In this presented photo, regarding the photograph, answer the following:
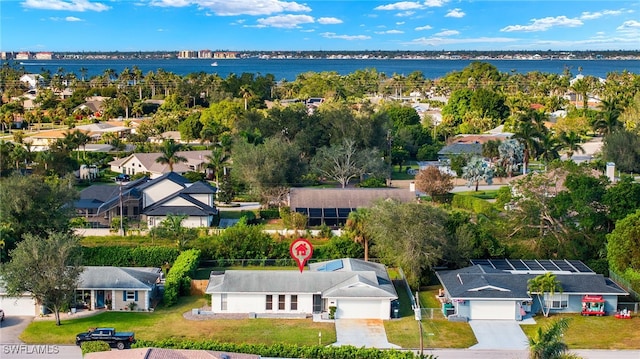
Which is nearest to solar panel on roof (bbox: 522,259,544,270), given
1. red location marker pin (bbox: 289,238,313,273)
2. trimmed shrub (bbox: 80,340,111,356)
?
red location marker pin (bbox: 289,238,313,273)

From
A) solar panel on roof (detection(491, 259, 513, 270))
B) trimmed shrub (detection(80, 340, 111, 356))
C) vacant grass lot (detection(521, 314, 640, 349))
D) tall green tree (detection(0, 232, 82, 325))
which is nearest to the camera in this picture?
trimmed shrub (detection(80, 340, 111, 356))

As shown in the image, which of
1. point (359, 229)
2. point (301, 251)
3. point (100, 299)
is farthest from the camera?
point (359, 229)

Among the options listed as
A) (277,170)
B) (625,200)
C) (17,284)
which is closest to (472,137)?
(277,170)

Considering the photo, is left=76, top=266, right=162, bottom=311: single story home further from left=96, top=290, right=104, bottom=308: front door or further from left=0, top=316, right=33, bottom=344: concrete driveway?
left=0, top=316, right=33, bottom=344: concrete driveway

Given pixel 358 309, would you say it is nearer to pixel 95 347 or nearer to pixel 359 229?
pixel 359 229

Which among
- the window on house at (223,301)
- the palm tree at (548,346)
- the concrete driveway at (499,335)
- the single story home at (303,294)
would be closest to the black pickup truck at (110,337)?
the window on house at (223,301)

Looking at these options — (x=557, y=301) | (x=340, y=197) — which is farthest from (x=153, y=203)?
(x=557, y=301)
